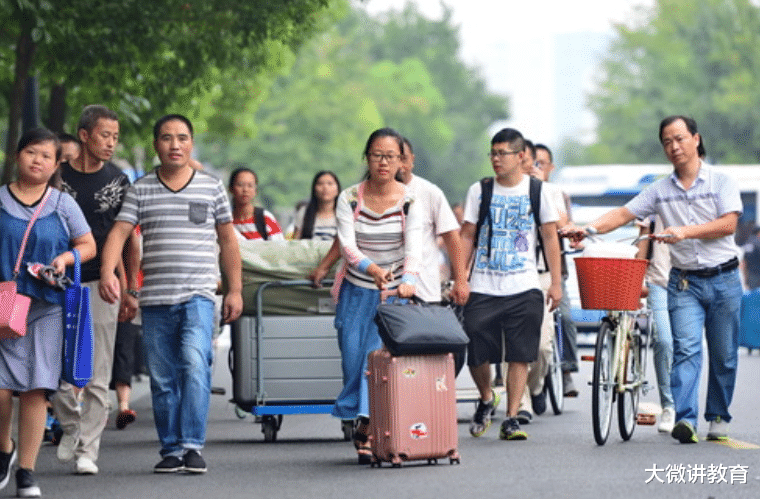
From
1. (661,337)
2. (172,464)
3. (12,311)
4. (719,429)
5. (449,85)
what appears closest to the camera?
(12,311)

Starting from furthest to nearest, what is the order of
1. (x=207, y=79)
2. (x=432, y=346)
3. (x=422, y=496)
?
(x=207, y=79)
(x=432, y=346)
(x=422, y=496)

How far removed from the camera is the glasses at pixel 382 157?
10148 mm

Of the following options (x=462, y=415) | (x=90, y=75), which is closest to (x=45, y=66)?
(x=90, y=75)

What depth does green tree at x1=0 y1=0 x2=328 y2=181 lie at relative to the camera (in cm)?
1536

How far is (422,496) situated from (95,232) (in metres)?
Result: 2.83

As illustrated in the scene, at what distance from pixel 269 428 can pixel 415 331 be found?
2841 millimetres

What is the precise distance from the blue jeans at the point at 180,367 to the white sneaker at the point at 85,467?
397 mm

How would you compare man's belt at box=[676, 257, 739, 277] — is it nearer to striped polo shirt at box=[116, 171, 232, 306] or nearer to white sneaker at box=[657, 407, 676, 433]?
white sneaker at box=[657, 407, 676, 433]

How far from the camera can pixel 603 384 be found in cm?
1102

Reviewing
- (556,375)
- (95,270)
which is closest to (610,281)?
(95,270)

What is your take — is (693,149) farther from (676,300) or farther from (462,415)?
(462,415)

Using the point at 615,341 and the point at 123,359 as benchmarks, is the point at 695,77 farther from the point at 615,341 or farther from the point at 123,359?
the point at 615,341

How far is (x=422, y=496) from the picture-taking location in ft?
27.6

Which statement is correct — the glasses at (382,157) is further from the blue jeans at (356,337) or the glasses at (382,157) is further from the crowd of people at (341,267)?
the blue jeans at (356,337)
